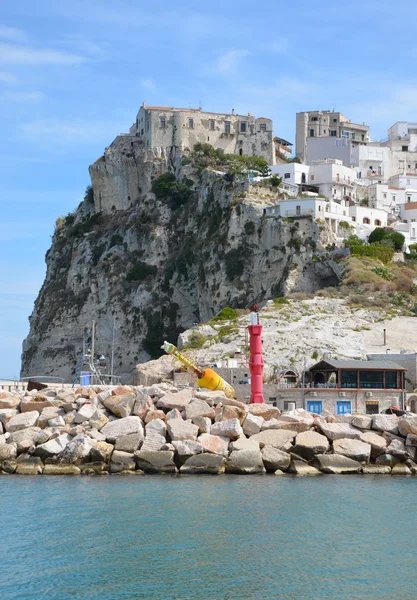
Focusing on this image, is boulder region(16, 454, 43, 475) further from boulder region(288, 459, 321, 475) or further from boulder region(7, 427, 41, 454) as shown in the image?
boulder region(288, 459, 321, 475)

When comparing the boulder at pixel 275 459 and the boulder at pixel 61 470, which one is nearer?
the boulder at pixel 61 470

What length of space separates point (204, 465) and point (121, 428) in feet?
9.87

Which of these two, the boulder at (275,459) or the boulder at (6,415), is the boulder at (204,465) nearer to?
the boulder at (275,459)

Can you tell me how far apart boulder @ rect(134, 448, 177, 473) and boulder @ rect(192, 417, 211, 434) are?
→ 158 centimetres

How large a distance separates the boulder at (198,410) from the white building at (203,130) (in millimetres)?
51002

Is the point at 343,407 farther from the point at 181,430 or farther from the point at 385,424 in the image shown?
the point at 181,430

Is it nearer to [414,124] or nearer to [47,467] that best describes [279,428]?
[47,467]

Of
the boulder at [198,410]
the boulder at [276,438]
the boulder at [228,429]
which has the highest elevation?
the boulder at [198,410]

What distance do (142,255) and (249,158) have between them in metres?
11.8

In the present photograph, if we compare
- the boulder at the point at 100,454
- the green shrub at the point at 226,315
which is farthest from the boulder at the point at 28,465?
the green shrub at the point at 226,315

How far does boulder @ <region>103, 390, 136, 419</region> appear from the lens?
33500mm

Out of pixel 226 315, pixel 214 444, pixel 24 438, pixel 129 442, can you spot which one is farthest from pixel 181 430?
pixel 226 315

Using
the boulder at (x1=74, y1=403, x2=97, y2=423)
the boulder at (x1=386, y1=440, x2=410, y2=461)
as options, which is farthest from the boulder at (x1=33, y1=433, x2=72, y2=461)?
the boulder at (x1=386, y1=440, x2=410, y2=461)

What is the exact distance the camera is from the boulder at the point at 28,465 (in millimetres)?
31158
